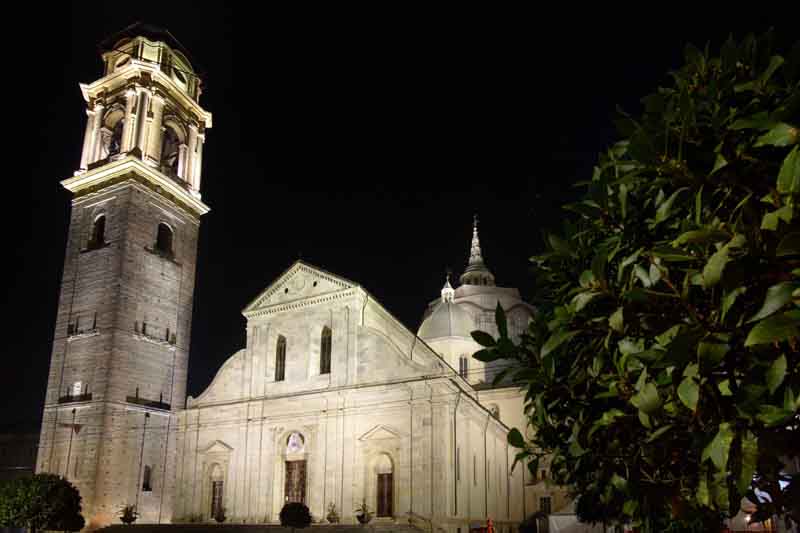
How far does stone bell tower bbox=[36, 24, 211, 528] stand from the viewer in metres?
29.4

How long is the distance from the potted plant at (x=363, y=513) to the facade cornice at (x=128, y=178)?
62.9 ft

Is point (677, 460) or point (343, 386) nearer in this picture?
point (677, 460)

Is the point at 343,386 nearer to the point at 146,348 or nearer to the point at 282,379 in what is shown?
the point at 282,379

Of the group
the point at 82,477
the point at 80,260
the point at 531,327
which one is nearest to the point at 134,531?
the point at 82,477

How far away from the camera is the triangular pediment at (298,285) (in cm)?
2992

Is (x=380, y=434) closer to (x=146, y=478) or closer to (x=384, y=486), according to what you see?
(x=384, y=486)

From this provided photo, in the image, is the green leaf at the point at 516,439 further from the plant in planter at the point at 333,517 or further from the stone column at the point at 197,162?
the stone column at the point at 197,162

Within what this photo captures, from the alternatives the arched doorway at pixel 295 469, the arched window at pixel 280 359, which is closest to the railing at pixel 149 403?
the arched window at pixel 280 359

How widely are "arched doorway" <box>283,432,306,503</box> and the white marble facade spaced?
50 mm

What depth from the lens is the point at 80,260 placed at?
33.0 m

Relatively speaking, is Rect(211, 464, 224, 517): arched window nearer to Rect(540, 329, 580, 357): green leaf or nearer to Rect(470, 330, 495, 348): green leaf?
Rect(470, 330, 495, 348): green leaf

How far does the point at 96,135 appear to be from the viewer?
35844 millimetres

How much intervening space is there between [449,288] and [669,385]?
46512mm

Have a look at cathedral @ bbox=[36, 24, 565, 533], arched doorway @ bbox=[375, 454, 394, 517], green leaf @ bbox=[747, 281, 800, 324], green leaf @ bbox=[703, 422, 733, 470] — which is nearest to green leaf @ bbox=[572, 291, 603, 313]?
green leaf @ bbox=[703, 422, 733, 470]
